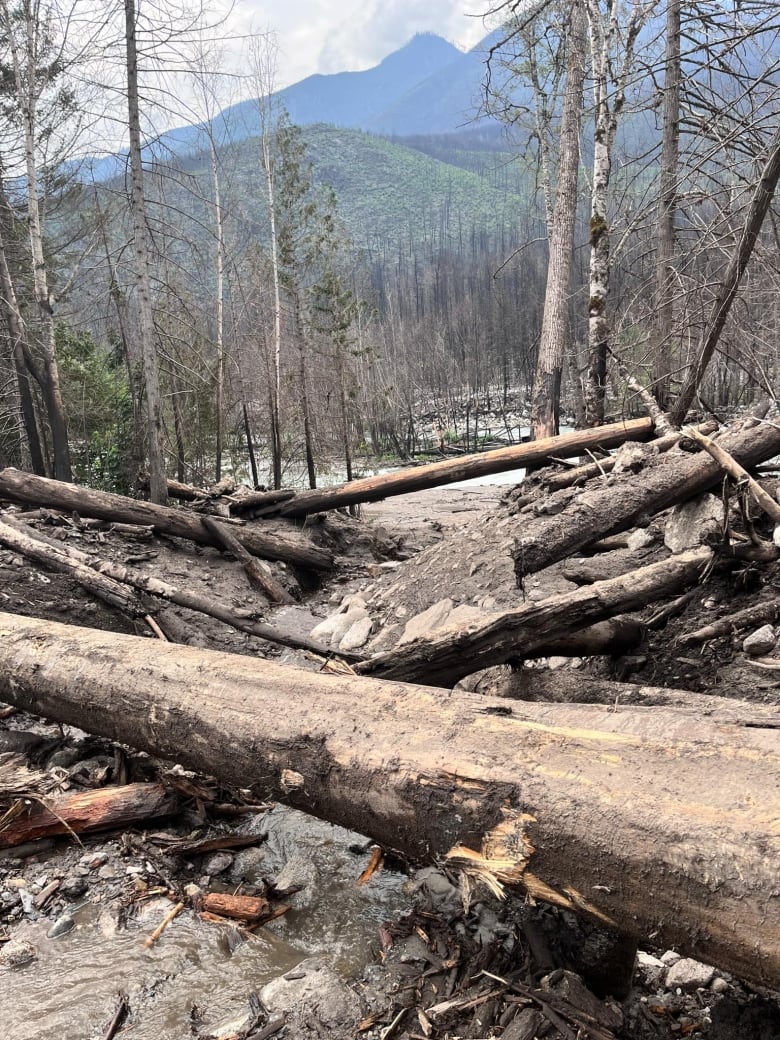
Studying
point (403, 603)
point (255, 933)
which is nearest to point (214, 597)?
point (403, 603)

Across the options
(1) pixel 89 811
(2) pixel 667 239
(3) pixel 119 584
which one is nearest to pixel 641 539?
(1) pixel 89 811

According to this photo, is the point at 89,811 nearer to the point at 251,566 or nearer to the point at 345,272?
the point at 251,566

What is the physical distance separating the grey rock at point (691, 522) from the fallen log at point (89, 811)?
132 inches

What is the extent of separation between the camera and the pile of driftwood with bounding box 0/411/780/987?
59.6 inches

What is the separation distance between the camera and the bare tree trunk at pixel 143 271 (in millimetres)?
8719

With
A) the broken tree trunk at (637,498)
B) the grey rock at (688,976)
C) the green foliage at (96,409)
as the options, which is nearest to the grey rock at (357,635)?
A: the broken tree trunk at (637,498)

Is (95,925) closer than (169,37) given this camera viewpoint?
Yes

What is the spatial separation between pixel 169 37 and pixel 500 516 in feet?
24.8

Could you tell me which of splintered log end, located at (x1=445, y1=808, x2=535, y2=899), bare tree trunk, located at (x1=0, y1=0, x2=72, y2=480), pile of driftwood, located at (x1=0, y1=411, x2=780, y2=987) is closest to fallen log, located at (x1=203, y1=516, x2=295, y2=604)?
pile of driftwood, located at (x1=0, y1=411, x2=780, y2=987)

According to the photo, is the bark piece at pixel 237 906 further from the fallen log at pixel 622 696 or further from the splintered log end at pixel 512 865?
the fallen log at pixel 622 696

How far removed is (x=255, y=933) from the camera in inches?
92.7

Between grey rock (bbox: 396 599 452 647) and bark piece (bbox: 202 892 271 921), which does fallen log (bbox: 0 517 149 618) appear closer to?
grey rock (bbox: 396 599 452 647)

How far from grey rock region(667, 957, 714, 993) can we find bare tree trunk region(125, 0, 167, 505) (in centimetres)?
848

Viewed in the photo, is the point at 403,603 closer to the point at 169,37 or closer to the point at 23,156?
the point at 169,37
